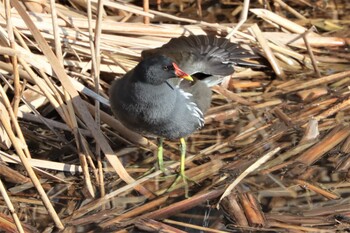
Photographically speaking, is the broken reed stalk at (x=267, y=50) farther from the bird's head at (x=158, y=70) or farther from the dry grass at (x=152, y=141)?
the bird's head at (x=158, y=70)

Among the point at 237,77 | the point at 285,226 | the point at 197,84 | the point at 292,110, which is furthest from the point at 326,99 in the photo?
the point at 285,226

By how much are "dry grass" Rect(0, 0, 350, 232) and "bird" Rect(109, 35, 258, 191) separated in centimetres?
25

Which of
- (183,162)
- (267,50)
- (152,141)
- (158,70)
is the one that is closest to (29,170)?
(158,70)

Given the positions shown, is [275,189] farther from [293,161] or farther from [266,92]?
[266,92]

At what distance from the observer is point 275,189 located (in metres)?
4.41

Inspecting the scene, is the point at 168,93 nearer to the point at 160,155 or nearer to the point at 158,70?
the point at 158,70

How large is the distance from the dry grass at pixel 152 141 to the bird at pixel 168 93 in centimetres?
25

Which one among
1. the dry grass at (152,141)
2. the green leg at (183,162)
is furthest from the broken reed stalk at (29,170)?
the green leg at (183,162)

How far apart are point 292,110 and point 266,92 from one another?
33 centimetres

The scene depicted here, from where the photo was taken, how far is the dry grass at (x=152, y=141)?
4.08 meters

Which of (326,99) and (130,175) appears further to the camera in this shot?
(326,99)

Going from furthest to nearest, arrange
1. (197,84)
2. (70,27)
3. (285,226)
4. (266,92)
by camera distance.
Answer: (266,92) < (70,27) < (197,84) < (285,226)

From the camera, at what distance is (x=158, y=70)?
13.8ft

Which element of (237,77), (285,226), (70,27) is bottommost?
(285,226)
